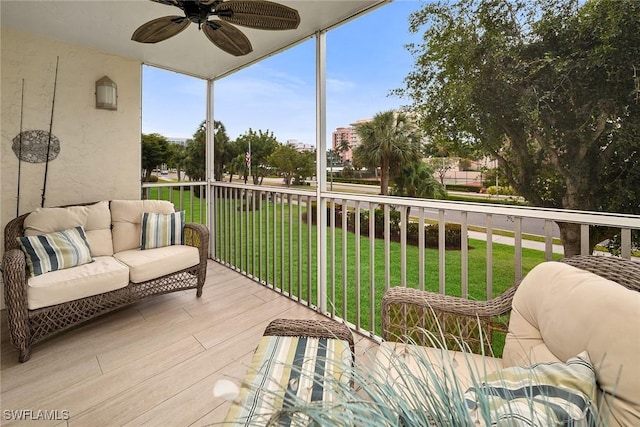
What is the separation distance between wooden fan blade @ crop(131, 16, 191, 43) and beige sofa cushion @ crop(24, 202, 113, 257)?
1.72m

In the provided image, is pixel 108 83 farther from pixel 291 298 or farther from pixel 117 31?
pixel 291 298

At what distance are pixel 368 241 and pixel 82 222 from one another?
2627 mm

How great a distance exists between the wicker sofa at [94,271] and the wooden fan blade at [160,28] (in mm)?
1686

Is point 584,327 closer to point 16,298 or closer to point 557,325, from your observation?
point 557,325

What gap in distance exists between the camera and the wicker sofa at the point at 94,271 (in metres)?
2.12

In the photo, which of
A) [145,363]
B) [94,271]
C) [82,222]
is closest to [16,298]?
[94,271]

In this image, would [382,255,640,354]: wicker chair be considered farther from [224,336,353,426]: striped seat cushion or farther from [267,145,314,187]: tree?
[267,145,314,187]: tree

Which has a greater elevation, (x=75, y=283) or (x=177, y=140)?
(x=177, y=140)

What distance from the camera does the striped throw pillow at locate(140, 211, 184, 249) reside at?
3117 millimetres

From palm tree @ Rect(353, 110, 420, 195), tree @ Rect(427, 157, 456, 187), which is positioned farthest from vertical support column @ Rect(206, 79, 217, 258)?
tree @ Rect(427, 157, 456, 187)

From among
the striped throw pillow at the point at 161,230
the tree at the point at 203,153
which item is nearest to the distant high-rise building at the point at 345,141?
the striped throw pillow at the point at 161,230

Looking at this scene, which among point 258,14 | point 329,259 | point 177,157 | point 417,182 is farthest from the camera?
point 177,157

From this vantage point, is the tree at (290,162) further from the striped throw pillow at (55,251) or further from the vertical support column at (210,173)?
the striped throw pillow at (55,251)

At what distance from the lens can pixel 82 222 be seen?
295 cm
